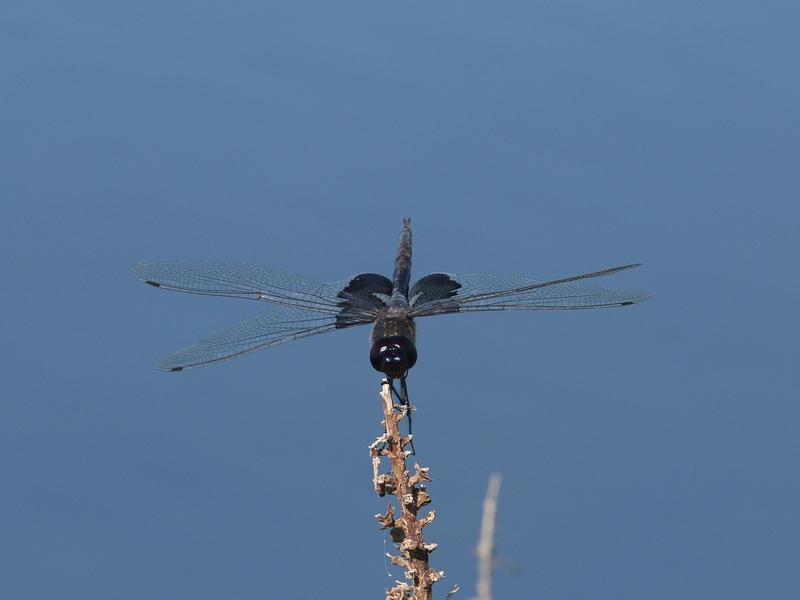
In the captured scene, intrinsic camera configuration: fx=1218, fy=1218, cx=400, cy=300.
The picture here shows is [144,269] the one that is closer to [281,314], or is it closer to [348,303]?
[281,314]

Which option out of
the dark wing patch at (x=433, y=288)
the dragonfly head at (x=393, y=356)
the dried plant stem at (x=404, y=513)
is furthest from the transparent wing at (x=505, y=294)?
the dried plant stem at (x=404, y=513)

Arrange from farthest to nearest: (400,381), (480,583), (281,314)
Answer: (281,314) < (400,381) < (480,583)

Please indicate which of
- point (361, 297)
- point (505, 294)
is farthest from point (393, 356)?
point (505, 294)

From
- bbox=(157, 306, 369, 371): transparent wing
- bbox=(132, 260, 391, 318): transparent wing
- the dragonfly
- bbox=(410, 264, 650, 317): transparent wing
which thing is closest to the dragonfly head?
the dragonfly

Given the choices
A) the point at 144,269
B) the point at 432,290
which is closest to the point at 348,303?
the point at 432,290

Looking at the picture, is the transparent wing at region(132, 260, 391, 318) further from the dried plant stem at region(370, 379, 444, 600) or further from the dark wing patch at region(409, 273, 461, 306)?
the dried plant stem at region(370, 379, 444, 600)
